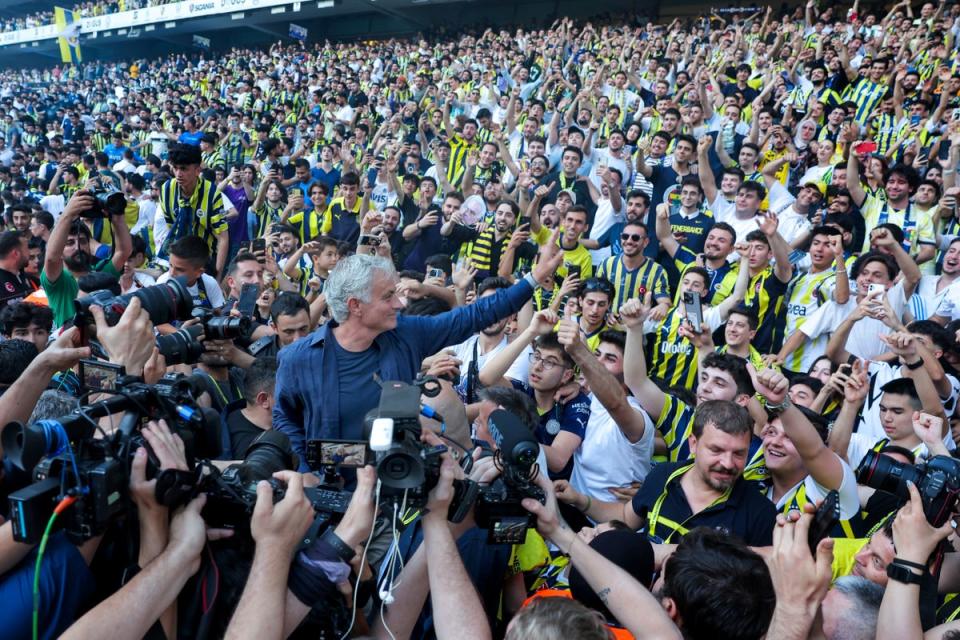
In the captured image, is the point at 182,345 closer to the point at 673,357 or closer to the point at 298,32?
the point at 673,357

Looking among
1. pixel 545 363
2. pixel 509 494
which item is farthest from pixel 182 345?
pixel 545 363

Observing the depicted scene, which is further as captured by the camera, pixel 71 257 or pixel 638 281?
pixel 638 281

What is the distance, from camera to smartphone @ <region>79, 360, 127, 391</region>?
2.17 metres

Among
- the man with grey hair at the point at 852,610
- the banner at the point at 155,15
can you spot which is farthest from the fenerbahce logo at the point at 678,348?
the banner at the point at 155,15

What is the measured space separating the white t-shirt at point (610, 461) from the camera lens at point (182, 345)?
191 centimetres

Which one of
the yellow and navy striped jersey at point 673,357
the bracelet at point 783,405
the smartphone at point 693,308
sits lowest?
the yellow and navy striped jersey at point 673,357

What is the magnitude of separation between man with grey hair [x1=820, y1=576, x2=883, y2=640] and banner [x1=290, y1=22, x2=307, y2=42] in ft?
86.6

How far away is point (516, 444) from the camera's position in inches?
76.7

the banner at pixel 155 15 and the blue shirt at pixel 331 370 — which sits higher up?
the banner at pixel 155 15

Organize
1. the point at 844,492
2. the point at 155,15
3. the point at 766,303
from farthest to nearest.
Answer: the point at 155,15, the point at 766,303, the point at 844,492

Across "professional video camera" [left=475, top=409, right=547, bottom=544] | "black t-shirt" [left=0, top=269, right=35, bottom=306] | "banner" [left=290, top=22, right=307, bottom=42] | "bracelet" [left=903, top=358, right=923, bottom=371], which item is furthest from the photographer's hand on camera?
"banner" [left=290, top=22, right=307, bottom=42]

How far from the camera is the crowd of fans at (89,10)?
2800 centimetres

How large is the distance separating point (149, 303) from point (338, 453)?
1194 mm

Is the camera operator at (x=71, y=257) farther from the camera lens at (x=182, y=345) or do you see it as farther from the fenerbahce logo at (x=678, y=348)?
the fenerbahce logo at (x=678, y=348)
